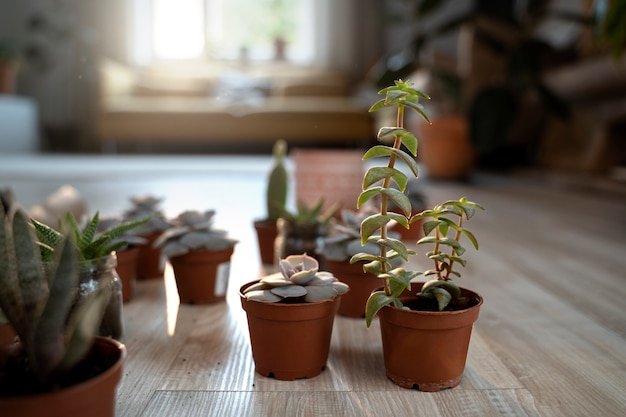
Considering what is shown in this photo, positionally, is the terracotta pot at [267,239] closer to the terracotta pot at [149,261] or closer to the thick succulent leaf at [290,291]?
the terracotta pot at [149,261]

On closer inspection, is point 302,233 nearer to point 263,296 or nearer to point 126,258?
point 126,258

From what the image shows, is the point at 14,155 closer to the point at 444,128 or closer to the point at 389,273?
the point at 444,128

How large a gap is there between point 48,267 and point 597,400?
2.59ft

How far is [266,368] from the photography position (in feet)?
2.87

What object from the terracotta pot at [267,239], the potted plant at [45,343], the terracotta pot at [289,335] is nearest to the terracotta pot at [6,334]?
the potted plant at [45,343]

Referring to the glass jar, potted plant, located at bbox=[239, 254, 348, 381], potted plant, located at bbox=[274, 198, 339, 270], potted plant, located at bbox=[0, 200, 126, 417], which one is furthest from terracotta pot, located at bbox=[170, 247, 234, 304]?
potted plant, located at bbox=[0, 200, 126, 417]

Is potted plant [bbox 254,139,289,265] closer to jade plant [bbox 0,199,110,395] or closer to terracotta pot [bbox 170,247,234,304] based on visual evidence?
terracotta pot [bbox 170,247,234,304]

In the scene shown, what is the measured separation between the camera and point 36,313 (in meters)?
0.59

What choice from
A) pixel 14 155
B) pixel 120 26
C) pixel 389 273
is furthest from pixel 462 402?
pixel 120 26

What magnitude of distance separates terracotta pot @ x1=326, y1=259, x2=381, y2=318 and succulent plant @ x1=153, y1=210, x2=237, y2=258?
0.80 ft

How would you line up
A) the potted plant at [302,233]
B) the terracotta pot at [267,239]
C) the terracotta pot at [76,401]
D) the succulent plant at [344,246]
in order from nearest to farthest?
1. the terracotta pot at [76,401]
2. the succulent plant at [344,246]
3. the potted plant at [302,233]
4. the terracotta pot at [267,239]

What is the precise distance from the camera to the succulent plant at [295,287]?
85cm

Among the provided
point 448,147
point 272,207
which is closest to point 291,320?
point 272,207

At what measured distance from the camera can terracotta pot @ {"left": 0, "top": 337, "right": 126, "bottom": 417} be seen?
21.1 inches
